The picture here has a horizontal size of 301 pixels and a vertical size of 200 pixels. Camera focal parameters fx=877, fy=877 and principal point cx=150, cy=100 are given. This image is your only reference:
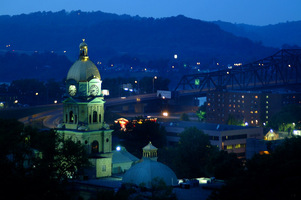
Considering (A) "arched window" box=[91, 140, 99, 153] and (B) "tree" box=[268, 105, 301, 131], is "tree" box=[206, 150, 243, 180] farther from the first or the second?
(B) "tree" box=[268, 105, 301, 131]

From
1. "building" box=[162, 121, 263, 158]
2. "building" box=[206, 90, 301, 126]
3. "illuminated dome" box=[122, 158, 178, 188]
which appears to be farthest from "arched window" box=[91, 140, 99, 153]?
"building" box=[206, 90, 301, 126]

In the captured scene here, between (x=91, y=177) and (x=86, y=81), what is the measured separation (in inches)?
358

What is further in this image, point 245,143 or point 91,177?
point 245,143

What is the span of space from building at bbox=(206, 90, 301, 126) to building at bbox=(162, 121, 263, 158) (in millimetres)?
34037

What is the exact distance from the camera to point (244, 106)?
180 meters

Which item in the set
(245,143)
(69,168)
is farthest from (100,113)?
(245,143)

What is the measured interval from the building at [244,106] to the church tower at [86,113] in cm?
9034

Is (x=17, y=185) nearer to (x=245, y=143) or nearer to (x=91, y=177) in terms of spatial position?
(x=91, y=177)

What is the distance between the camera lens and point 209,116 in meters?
180

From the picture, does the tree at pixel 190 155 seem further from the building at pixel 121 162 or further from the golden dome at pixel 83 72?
the golden dome at pixel 83 72

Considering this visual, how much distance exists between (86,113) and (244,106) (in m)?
99.8

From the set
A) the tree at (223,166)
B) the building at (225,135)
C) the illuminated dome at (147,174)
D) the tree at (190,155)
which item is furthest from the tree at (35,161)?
the building at (225,135)

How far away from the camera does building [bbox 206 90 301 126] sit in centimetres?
17600

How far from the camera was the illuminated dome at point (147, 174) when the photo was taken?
73938 millimetres
